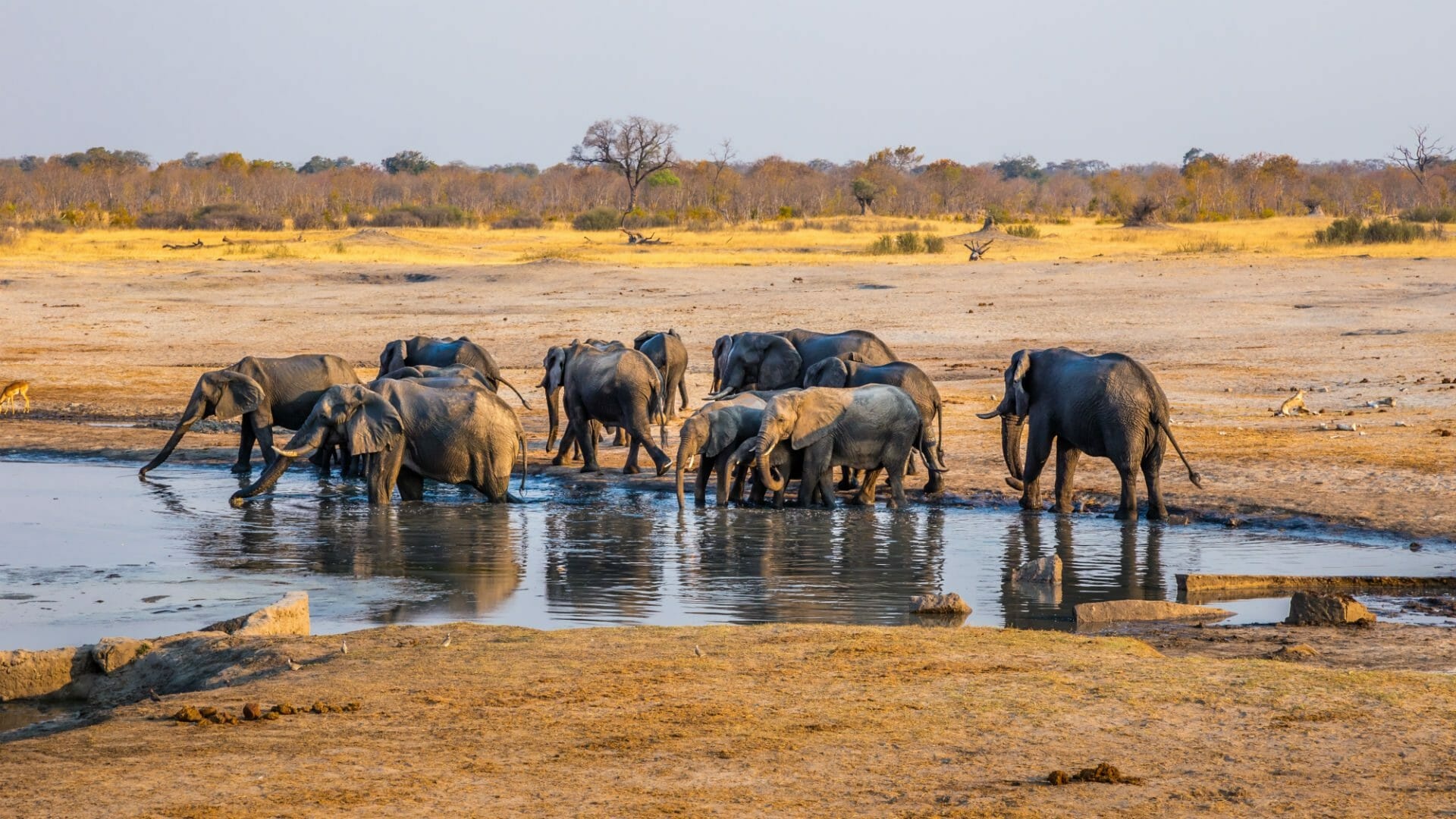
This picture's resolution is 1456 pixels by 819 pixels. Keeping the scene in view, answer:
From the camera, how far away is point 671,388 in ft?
60.5

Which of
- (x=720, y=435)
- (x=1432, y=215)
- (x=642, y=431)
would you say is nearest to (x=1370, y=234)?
(x=1432, y=215)

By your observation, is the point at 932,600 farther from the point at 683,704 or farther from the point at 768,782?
the point at 768,782

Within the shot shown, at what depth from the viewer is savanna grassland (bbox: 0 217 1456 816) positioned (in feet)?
19.4

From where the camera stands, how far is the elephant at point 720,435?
14656 millimetres

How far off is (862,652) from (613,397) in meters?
8.60

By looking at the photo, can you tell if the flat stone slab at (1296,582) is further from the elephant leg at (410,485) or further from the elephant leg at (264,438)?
the elephant leg at (264,438)

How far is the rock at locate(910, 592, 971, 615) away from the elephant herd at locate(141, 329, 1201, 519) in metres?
4.27

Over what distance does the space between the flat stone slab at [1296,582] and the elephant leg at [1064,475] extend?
348 centimetres

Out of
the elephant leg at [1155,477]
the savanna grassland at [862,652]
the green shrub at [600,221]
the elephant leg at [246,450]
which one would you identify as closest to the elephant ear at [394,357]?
the savanna grassland at [862,652]

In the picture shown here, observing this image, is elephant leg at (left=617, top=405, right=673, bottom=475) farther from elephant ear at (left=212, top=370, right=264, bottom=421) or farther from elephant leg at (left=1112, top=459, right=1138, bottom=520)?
elephant leg at (left=1112, top=459, right=1138, bottom=520)

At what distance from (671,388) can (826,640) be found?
33.7ft

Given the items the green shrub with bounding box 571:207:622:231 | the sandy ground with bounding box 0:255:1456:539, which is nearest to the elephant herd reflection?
the sandy ground with bounding box 0:255:1456:539

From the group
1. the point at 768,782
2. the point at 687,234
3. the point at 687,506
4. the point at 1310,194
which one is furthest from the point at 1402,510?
the point at 1310,194

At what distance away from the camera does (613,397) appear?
1638 centimetres
